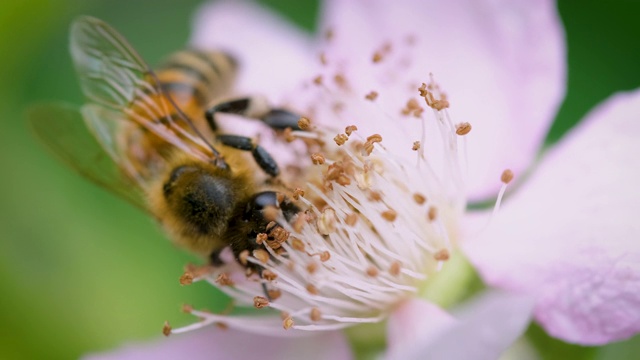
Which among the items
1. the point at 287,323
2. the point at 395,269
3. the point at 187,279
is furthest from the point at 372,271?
the point at 187,279

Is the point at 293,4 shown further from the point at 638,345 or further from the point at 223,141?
the point at 638,345

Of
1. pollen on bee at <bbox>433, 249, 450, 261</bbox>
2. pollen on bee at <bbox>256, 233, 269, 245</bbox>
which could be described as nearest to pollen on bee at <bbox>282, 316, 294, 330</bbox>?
pollen on bee at <bbox>256, 233, 269, 245</bbox>

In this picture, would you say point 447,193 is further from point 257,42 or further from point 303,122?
point 257,42

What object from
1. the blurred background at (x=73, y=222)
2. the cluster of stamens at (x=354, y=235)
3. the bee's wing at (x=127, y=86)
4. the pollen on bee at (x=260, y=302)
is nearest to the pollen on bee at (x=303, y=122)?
the cluster of stamens at (x=354, y=235)

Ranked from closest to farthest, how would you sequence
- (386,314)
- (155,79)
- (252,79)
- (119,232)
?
(155,79), (386,314), (252,79), (119,232)

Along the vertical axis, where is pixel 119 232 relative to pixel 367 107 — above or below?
below

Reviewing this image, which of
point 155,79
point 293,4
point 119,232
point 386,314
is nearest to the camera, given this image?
point 155,79

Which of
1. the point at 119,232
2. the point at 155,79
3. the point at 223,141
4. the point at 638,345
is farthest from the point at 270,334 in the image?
the point at 119,232

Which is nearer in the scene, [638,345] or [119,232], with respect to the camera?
[638,345]

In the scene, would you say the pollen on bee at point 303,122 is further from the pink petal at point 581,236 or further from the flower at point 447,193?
the pink petal at point 581,236
